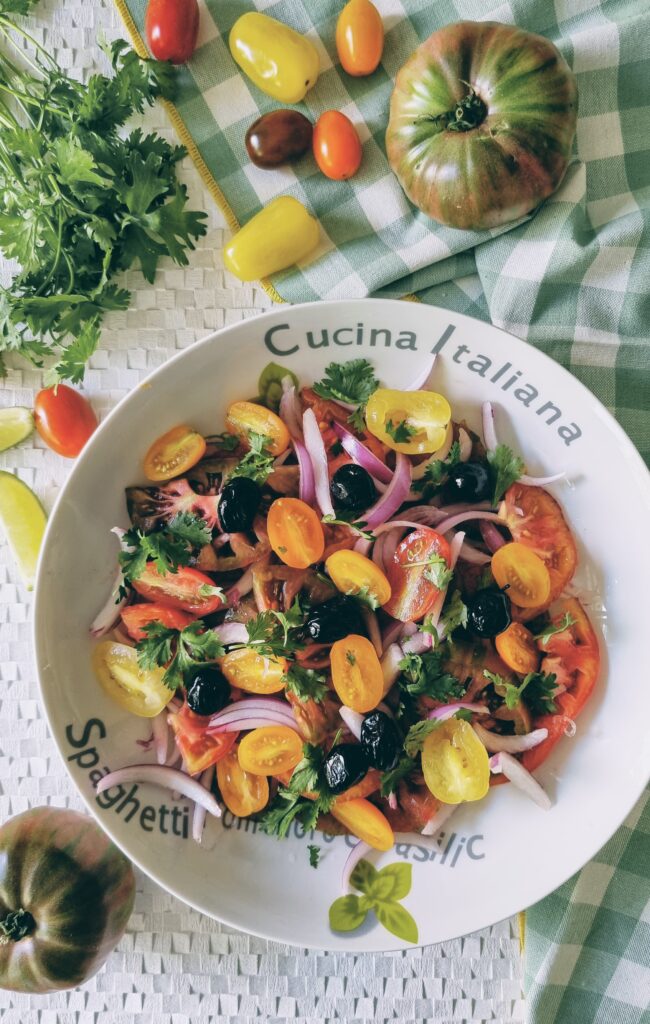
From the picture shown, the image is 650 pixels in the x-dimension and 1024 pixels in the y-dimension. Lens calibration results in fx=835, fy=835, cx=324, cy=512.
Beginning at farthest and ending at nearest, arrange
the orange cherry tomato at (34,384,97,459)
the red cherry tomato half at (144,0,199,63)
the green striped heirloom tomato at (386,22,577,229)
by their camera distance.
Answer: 1. the orange cherry tomato at (34,384,97,459)
2. the red cherry tomato half at (144,0,199,63)
3. the green striped heirloom tomato at (386,22,577,229)

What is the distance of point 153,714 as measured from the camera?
172 centimetres

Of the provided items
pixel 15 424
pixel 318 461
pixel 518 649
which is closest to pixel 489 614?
pixel 518 649

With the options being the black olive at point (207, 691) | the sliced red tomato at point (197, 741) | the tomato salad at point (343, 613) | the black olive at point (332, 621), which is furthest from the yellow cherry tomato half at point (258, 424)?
the sliced red tomato at point (197, 741)

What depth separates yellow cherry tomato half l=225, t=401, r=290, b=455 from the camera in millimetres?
1699

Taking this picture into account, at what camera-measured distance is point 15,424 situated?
6.49ft

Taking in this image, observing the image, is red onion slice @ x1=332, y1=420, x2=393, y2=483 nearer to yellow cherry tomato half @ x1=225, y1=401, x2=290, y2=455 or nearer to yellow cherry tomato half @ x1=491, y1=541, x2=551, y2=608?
yellow cherry tomato half @ x1=225, y1=401, x2=290, y2=455

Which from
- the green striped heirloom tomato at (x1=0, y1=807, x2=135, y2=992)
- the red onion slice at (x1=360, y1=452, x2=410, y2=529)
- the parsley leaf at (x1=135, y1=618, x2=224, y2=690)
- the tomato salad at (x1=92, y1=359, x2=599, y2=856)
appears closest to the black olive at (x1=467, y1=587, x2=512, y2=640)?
the tomato salad at (x1=92, y1=359, x2=599, y2=856)

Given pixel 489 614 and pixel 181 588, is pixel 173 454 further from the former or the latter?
pixel 489 614

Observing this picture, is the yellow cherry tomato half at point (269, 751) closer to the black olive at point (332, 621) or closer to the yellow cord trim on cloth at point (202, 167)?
the black olive at point (332, 621)

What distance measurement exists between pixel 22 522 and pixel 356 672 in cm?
90

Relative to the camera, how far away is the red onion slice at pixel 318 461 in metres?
1.70

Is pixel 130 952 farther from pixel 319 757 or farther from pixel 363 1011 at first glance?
pixel 319 757

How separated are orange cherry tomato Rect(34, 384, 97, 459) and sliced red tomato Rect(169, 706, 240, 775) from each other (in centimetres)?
68

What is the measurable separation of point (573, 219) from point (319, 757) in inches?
49.6
